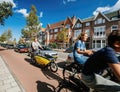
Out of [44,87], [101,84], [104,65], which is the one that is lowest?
[44,87]

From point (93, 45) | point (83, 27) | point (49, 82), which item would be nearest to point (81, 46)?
point (49, 82)

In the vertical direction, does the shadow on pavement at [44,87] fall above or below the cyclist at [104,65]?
below

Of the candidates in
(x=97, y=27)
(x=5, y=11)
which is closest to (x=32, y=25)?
(x=5, y=11)

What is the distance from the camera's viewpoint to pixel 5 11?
31969 mm

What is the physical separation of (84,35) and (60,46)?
45474mm

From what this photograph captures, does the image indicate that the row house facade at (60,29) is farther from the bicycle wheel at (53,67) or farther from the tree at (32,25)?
the bicycle wheel at (53,67)

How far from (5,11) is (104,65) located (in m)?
33.5

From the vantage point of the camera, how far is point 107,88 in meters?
2.29

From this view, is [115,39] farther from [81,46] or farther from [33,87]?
[33,87]

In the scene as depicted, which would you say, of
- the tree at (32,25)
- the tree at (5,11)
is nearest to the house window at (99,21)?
the tree at (32,25)

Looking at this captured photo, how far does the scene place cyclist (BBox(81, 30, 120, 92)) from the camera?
1981mm

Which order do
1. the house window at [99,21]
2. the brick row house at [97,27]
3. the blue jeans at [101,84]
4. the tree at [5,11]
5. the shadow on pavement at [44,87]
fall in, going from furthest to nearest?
the house window at [99,21]
the brick row house at [97,27]
the tree at [5,11]
the shadow on pavement at [44,87]
the blue jeans at [101,84]

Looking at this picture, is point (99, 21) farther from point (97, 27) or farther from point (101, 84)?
point (101, 84)

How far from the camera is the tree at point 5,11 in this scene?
31.3 m
